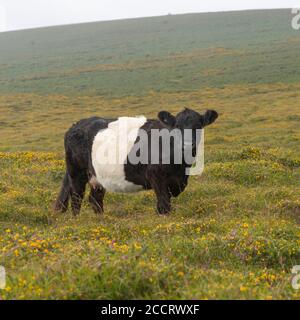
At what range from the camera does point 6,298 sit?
221 inches

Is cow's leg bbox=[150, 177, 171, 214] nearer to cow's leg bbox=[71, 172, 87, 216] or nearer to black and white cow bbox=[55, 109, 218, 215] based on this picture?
black and white cow bbox=[55, 109, 218, 215]

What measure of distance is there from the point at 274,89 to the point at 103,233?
35.5m

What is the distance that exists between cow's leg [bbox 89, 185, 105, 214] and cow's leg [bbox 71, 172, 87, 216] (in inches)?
11.0

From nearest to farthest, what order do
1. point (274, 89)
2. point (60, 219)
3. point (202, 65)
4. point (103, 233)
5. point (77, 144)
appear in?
point (103, 233), point (60, 219), point (77, 144), point (274, 89), point (202, 65)

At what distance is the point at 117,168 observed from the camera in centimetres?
1127

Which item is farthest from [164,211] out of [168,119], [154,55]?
[154,55]

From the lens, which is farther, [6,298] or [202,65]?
[202,65]

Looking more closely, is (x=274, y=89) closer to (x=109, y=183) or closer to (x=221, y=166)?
(x=221, y=166)

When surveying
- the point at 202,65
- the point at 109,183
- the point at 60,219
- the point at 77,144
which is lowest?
the point at 60,219

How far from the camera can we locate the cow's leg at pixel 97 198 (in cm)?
1206

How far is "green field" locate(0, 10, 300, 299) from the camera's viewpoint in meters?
5.89

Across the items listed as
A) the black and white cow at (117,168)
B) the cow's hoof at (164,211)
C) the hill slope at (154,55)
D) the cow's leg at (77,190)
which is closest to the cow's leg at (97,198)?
the black and white cow at (117,168)
